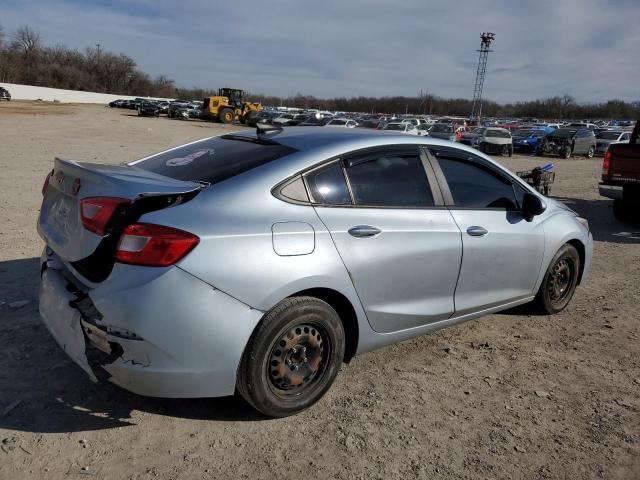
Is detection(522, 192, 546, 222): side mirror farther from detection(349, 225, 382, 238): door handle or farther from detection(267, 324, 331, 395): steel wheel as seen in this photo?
detection(267, 324, 331, 395): steel wheel

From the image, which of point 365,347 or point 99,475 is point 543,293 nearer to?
point 365,347

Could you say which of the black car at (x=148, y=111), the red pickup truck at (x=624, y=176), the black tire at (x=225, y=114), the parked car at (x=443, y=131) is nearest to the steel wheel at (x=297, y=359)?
the red pickup truck at (x=624, y=176)

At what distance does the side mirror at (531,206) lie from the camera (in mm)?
4266

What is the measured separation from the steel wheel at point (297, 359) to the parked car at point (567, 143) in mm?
32658

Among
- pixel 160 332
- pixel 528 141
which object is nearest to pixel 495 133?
pixel 528 141

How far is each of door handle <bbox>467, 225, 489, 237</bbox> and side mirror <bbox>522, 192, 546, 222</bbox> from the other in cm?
57

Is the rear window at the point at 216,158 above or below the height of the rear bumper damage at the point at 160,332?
above

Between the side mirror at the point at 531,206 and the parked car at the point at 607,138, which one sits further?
the parked car at the point at 607,138

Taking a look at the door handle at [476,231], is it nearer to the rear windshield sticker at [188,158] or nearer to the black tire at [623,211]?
the rear windshield sticker at [188,158]

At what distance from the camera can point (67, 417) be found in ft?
9.77

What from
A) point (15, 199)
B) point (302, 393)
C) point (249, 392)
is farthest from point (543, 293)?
point (15, 199)

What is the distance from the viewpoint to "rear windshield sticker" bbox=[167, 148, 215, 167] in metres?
3.54

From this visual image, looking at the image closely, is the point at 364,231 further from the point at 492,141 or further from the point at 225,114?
the point at 225,114

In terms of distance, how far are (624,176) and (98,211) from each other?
9487 mm
